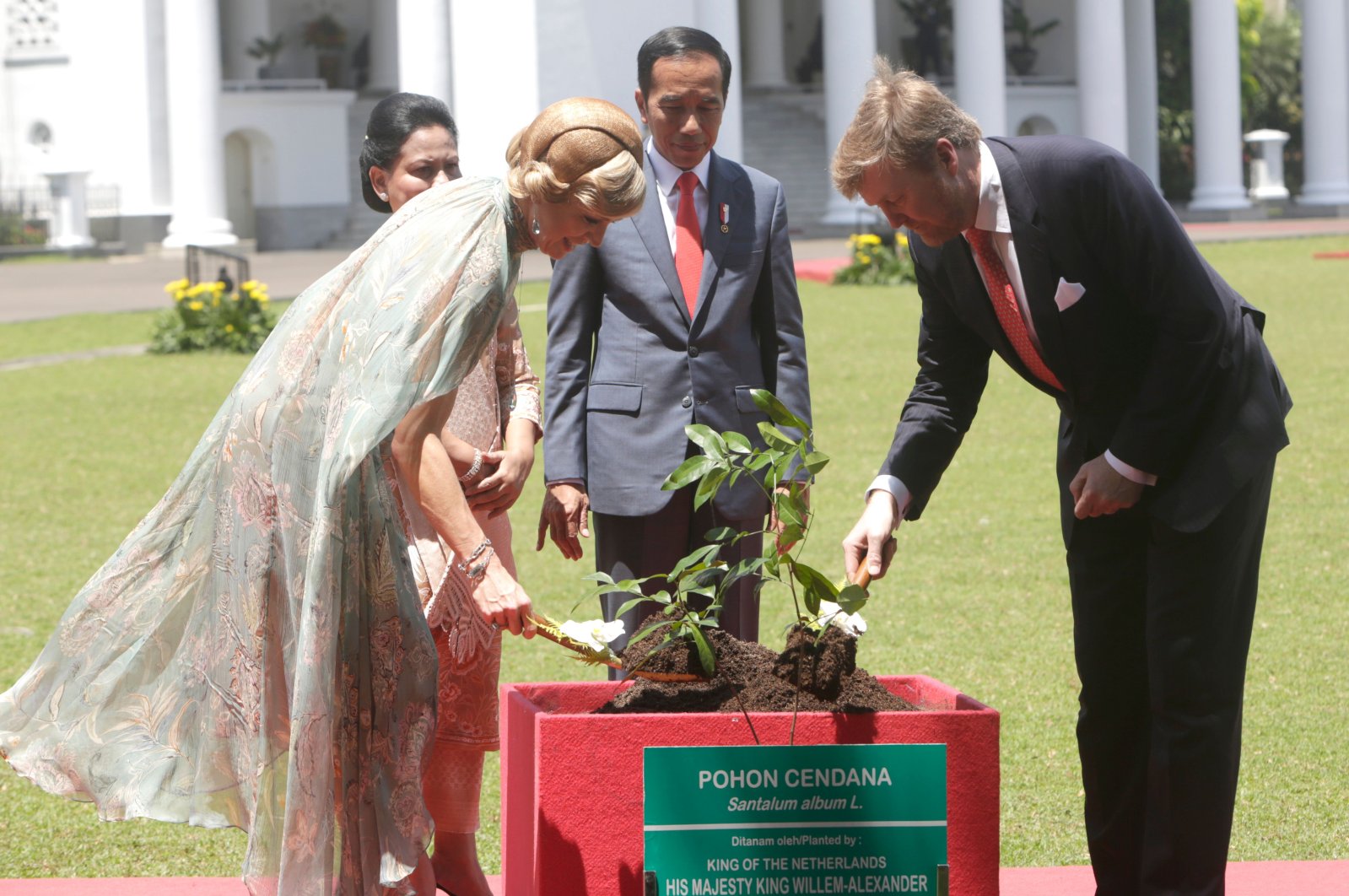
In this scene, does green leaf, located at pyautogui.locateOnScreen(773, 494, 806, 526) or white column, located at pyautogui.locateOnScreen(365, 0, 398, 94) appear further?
white column, located at pyautogui.locateOnScreen(365, 0, 398, 94)

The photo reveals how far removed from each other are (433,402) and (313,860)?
818 millimetres

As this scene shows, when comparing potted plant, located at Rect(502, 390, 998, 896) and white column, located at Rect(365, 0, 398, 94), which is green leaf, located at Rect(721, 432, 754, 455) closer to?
potted plant, located at Rect(502, 390, 998, 896)

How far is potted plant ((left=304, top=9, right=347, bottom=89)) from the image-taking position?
40.3 m

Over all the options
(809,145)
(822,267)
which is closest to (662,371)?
(822,267)

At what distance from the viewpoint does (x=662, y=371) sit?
4195mm

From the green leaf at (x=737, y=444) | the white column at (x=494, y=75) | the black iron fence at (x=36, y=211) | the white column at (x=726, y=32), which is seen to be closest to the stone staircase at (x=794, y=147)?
the white column at (x=726, y=32)

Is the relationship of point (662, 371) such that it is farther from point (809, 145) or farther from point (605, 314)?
point (809, 145)

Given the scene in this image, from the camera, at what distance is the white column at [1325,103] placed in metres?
42.5

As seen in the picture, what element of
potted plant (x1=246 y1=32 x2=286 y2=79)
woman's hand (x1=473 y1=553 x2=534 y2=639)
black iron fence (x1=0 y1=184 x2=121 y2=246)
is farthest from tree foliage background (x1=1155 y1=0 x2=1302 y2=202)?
woman's hand (x1=473 y1=553 x2=534 y2=639)

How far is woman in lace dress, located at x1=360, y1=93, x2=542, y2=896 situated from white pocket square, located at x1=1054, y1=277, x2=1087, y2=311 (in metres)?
1.12

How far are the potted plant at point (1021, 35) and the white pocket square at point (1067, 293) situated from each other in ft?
144

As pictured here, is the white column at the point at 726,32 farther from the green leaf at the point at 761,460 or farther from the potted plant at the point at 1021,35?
the green leaf at the point at 761,460

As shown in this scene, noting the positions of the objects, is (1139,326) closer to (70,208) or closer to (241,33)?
(70,208)

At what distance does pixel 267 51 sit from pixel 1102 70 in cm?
1857
